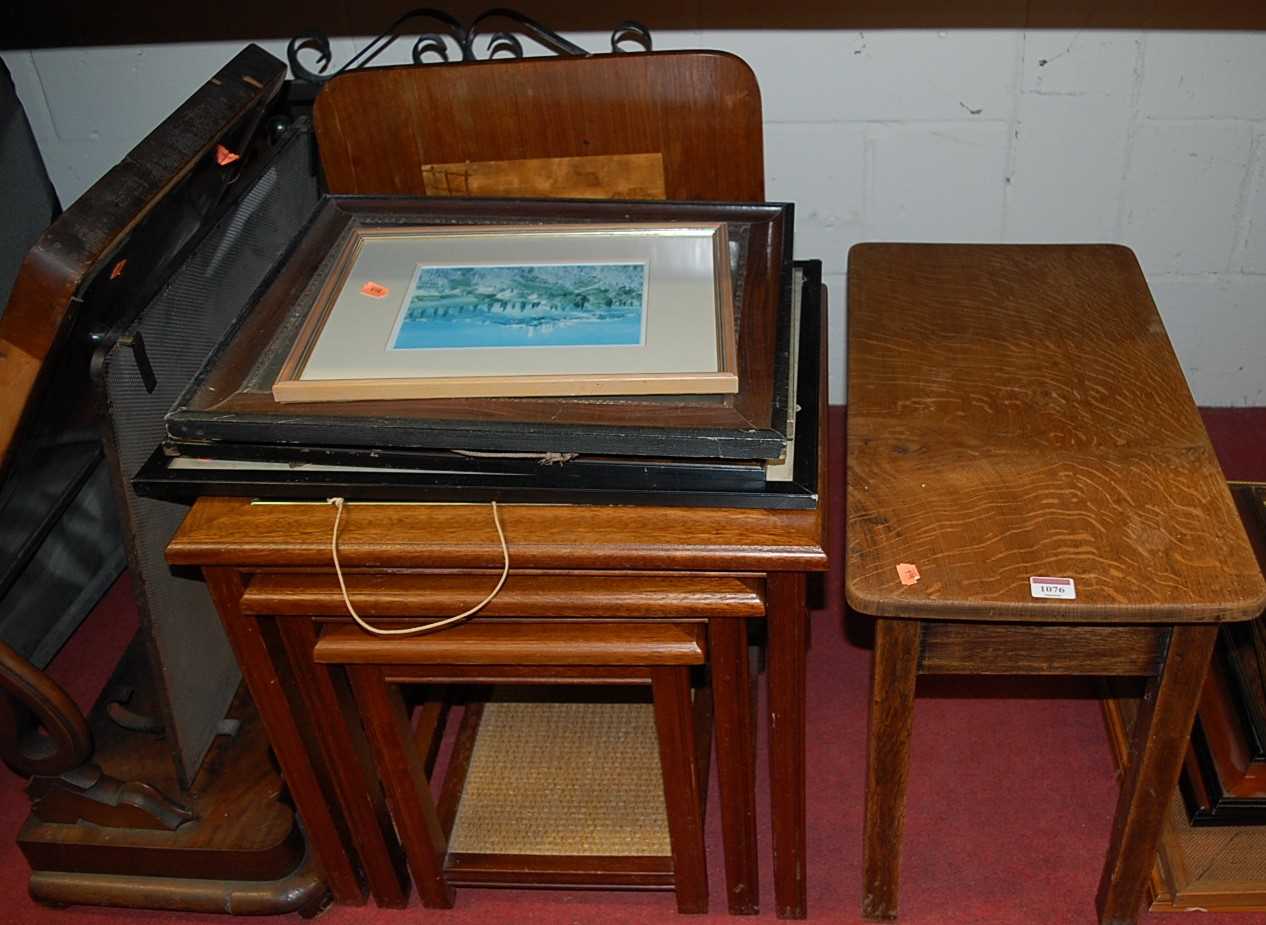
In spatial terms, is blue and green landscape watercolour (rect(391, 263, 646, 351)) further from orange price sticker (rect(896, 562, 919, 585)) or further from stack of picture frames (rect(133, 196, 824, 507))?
orange price sticker (rect(896, 562, 919, 585))

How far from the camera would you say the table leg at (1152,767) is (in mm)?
1062

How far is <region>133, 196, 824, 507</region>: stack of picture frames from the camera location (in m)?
1.01

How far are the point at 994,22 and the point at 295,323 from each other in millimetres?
1009

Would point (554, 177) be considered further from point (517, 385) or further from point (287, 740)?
point (287, 740)

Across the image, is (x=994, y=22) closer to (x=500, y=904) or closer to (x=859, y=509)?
(x=859, y=509)

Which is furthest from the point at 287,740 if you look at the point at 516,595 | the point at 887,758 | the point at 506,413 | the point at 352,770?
the point at 887,758

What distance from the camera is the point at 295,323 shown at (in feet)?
3.79

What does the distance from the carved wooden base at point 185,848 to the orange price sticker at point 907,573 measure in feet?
2.43

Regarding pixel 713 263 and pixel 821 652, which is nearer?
pixel 713 263

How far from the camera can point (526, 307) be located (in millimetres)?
1145

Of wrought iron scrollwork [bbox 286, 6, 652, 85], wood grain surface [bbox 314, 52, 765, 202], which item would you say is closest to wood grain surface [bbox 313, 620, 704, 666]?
wood grain surface [bbox 314, 52, 765, 202]

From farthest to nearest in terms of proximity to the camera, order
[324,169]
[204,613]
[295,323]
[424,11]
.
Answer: [424,11]
[324,169]
[204,613]
[295,323]

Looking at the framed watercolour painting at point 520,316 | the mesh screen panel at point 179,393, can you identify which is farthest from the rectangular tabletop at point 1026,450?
the mesh screen panel at point 179,393

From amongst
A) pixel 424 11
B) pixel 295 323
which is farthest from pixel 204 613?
pixel 424 11
